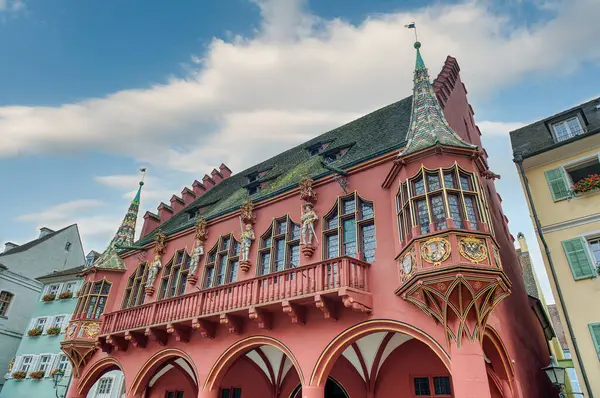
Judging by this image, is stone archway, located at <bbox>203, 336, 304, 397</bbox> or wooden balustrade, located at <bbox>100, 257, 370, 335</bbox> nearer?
wooden balustrade, located at <bbox>100, 257, 370, 335</bbox>

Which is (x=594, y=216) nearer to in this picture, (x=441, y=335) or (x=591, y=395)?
(x=591, y=395)

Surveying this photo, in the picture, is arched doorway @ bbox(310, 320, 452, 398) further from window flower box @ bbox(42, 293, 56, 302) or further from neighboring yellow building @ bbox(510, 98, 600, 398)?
window flower box @ bbox(42, 293, 56, 302)

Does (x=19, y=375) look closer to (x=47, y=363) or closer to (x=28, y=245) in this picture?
(x=47, y=363)

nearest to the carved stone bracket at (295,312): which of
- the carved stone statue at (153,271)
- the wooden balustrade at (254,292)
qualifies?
the wooden balustrade at (254,292)

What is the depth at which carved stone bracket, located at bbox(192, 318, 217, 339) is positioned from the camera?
13984 millimetres

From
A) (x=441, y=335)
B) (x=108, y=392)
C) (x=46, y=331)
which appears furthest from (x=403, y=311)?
(x=46, y=331)

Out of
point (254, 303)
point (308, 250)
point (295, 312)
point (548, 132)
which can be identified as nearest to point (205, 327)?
point (254, 303)

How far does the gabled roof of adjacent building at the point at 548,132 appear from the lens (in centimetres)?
1532

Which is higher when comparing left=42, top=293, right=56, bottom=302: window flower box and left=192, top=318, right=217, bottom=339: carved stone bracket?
left=42, top=293, right=56, bottom=302: window flower box

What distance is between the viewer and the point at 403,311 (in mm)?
11000

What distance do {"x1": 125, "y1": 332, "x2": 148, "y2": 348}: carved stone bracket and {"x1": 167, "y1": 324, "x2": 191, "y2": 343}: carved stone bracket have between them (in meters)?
1.94

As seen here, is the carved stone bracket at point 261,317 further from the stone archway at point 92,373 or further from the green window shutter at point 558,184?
the green window shutter at point 558,184

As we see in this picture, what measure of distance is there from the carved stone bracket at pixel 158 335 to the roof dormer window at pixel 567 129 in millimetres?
16353

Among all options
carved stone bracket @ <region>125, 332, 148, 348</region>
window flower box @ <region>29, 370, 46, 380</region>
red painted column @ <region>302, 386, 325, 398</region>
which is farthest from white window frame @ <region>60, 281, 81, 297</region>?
red painted column @ <region>302, 386, 325, 398</region>
